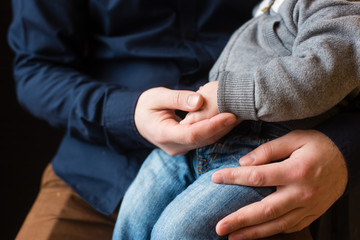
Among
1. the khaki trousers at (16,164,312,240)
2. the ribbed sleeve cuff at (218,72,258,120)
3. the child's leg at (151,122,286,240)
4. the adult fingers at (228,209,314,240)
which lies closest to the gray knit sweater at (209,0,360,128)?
the ribbed sleeve cuff at (218,72,258,120)

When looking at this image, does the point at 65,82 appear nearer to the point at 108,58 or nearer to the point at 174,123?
the point at 108,58

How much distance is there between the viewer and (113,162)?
36.1 inches

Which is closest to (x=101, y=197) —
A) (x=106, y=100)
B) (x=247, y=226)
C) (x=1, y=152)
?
(x=106, y=100)

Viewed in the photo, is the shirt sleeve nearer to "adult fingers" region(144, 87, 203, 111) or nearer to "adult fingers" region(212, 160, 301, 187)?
"adult fingers" region(144, 87, 203, 111)

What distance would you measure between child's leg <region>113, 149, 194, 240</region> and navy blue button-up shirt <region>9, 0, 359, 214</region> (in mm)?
96

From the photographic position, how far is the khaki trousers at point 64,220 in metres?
0.85

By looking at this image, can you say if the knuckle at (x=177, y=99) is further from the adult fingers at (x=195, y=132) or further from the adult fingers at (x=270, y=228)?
the adult fingers at (x=270, y=228)

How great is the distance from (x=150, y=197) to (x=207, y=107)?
263mm

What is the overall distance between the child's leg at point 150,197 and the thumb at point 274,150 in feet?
0.57

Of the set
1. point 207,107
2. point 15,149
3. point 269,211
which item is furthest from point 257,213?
point 15,149

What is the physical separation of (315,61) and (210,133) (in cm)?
23

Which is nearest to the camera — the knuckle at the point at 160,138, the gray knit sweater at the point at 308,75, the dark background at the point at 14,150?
the gray knit sweater at the point at 308,75

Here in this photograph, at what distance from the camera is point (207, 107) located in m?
0.65

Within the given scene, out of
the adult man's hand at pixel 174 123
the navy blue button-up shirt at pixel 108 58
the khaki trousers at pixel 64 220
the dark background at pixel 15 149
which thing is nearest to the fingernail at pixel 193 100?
the adult man's hand at pixel 174 123
